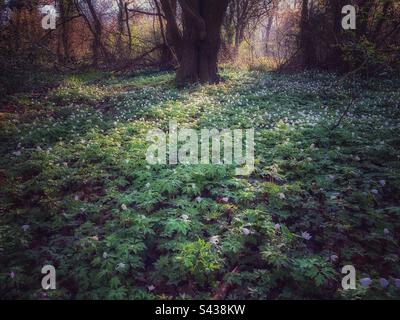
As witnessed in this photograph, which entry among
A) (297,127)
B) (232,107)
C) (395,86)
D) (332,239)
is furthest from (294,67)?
(332,239)

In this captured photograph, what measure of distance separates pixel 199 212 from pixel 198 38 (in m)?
10.5

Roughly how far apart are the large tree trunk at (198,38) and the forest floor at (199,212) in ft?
18.8

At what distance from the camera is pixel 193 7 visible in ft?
41.3

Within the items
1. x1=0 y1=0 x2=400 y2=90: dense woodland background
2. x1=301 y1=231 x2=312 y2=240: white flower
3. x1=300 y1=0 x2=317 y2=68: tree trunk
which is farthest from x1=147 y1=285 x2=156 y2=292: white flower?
x1=300 y1=0 x2=317 y2=68: tree trunk

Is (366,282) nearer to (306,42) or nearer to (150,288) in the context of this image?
(150,288)

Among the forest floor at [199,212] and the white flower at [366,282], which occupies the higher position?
the forest floor at [199,212]

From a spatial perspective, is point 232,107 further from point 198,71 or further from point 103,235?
point 103,235

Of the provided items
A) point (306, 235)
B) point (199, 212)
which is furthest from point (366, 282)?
point (199, 212)

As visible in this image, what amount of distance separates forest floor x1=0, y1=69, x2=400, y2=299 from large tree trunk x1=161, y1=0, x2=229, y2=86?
18.8 feet

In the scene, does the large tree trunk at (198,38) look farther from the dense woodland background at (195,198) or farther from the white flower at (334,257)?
the white flower at (334,257)

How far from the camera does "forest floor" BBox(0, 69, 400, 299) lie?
11.8ft

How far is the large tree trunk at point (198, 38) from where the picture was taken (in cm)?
1277

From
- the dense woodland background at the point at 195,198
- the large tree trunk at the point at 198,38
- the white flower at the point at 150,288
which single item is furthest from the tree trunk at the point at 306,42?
the white flower at the point at 150,288

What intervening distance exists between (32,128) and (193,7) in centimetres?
804
